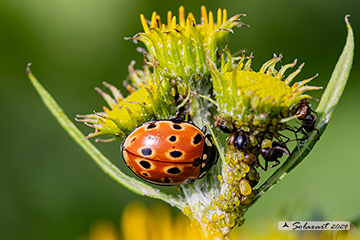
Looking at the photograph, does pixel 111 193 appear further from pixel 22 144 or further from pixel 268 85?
pixel 268 85

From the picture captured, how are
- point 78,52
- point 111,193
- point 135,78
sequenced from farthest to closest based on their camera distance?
point 78,52, point 111,193, point 135,78

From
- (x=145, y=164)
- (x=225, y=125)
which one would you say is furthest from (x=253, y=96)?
(x=145, y=164)

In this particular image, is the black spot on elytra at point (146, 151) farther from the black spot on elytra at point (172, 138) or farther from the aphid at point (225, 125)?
the aphid at point (225, 125)

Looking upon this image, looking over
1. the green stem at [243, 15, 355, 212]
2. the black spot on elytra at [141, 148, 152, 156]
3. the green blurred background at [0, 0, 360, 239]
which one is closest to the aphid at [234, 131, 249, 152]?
the green stem at [243, 15, 355, 212]

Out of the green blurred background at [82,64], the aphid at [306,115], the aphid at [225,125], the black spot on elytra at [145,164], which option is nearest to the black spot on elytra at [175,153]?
the black spot on elytra at [145,164]

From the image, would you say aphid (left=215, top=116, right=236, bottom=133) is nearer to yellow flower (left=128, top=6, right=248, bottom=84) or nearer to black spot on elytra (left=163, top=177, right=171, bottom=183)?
yellow flower (left=128, top=6, right=248, bottom=84)

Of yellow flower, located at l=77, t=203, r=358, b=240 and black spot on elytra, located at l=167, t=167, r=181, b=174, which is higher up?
black spot on elytra, located at l=167, t=167, r=181, b=174

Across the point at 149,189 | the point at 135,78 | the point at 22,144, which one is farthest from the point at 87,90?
the point at 149,189
